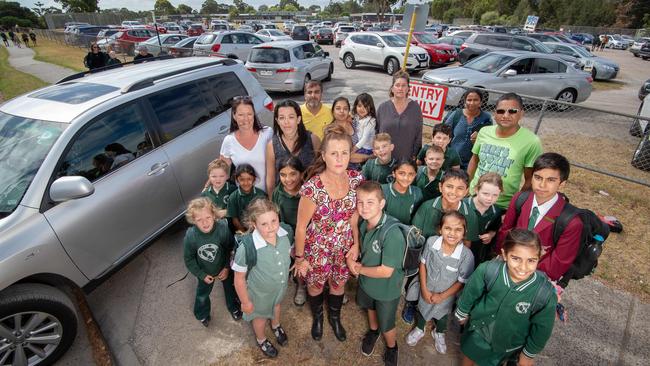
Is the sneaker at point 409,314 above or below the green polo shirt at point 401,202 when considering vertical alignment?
below

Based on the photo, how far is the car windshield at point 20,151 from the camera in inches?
92.7

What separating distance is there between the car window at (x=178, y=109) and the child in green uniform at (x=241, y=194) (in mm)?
1166

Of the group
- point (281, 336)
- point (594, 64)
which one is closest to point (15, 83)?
point (281, 336)

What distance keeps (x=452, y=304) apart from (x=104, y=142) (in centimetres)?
336

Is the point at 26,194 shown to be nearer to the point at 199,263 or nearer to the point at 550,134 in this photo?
the point at 199,263

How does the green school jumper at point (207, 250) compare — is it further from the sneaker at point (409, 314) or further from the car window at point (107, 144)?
the sneaker at point (409, 314)

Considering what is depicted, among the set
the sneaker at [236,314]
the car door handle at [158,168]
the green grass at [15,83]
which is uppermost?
the car door handle at [158,168]

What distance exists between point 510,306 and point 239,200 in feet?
7.45

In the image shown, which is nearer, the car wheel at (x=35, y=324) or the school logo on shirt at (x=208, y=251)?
the car wheel at (x=35, y=324)

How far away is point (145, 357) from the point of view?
266 cm

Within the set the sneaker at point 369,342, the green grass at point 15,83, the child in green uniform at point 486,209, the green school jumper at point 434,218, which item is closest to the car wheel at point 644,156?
the child in green uniform at point 486,209

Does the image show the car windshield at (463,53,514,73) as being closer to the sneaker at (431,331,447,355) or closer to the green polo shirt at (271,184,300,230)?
the sneaker at (431,331,447,355)

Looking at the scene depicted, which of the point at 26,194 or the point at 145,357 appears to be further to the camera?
the point at 145,357

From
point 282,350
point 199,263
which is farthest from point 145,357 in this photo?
point 282,350
